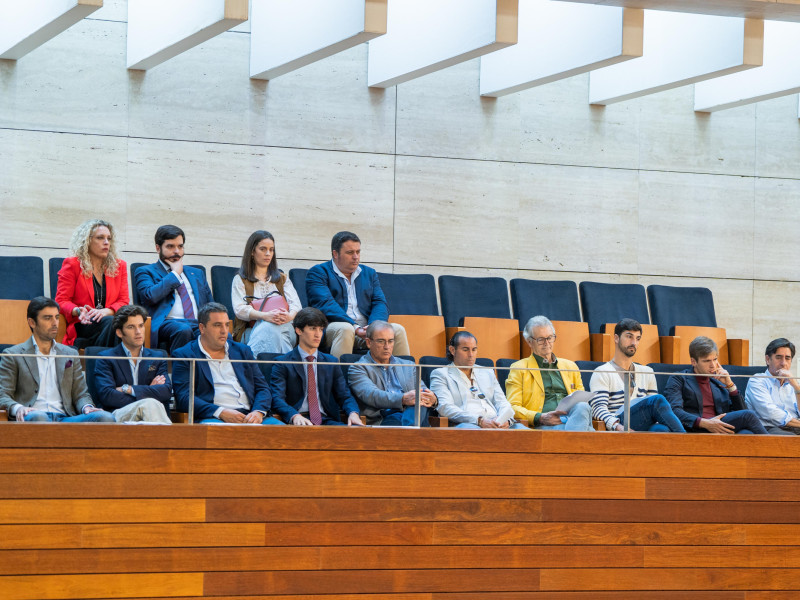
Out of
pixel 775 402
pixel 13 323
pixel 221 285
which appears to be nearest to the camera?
pixel 775 402

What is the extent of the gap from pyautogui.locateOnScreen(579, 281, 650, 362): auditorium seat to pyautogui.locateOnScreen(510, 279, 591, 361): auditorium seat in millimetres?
71

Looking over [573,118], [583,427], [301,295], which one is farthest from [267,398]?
[573,118]

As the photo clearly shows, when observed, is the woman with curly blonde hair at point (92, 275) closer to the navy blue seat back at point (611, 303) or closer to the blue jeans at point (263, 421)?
the blue jeans at point (263, 421)

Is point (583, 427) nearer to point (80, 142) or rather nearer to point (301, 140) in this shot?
point (301, 140)

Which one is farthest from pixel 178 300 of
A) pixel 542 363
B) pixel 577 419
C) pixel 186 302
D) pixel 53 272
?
pixel 577 419

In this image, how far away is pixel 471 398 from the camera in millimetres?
4660

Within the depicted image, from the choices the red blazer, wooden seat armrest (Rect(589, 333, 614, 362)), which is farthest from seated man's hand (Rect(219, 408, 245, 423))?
wooden seat armrest (Rect(589, 333, 614, 362))

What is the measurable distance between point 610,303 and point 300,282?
1.97 metres

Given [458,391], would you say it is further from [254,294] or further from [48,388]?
[48,388]

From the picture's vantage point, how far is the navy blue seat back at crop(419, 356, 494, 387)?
15.0 feet

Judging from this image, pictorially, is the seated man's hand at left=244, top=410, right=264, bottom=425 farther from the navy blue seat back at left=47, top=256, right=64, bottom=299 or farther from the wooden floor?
the navy blue seat back at left=47, top=256, right=64, bottom=299

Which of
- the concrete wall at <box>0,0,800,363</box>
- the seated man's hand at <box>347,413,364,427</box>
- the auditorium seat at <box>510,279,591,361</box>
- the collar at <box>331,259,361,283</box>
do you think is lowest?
the seated man's hand at <box>347,413,364,427</box>

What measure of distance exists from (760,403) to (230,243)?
3.26 metres

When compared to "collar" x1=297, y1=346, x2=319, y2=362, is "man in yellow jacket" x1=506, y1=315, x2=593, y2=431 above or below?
below
